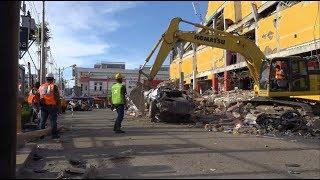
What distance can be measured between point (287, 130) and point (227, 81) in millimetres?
Answer: 29477

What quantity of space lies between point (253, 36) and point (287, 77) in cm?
2366

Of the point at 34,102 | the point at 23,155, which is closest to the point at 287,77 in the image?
the point at 34,102

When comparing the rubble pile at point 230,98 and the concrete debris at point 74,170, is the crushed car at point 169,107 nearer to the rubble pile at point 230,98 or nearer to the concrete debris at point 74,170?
the rubble pile at point 230,98

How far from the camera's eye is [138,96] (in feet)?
70.2

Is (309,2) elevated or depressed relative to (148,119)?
elevated

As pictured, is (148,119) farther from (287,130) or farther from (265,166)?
(265,166)

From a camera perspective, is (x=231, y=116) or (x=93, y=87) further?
(x=93, y=87)

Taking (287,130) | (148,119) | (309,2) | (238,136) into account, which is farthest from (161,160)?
(309,2)

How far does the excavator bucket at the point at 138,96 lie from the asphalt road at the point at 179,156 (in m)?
7.44

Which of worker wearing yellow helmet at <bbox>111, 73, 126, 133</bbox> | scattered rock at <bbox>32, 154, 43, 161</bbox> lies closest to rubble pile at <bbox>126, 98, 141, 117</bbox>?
worker wearing yellow helmet at <bbox>111, 73, 126, 133</bbox>

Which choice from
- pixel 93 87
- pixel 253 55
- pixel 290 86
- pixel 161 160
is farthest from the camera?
pixel 93 87

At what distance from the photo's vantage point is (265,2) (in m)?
38.3

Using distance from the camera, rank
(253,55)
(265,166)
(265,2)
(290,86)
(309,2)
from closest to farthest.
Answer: (265,166) < (290,86) < (253,55) < (309,2) < (265,2)

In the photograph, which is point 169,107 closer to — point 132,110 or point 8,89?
point 132,110
